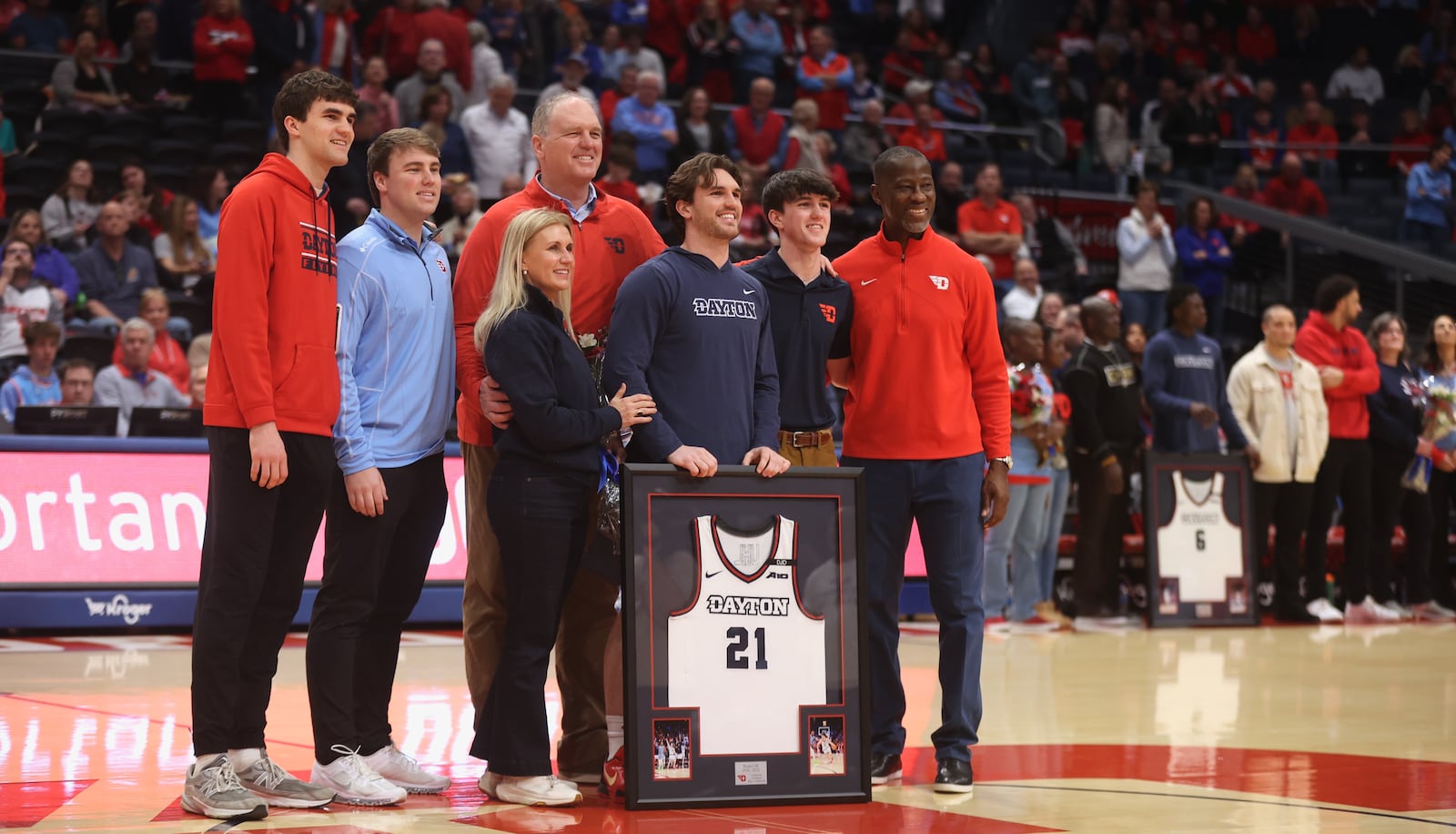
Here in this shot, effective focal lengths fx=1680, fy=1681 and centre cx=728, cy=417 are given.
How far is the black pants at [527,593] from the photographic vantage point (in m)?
5.12

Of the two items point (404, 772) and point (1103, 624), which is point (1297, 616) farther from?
point (404, 772)

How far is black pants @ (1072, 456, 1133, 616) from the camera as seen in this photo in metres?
11.1

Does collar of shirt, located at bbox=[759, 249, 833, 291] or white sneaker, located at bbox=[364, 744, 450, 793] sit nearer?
white sneaker, located at bbox=[364, 744, 450, 793]

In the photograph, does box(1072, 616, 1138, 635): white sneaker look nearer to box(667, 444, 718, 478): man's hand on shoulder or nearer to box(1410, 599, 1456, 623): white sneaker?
box(1410, 599, 1456, 623): white sneaker

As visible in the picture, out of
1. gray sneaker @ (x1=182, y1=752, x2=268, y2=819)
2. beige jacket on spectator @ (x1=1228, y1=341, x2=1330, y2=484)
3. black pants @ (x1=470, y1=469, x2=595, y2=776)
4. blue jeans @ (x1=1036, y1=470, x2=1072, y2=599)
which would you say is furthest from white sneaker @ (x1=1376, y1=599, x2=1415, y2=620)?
gray sneaker @ (x1=182, y1=752, x2=268, y2=819)

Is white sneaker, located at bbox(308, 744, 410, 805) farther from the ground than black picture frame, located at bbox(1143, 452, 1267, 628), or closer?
closer

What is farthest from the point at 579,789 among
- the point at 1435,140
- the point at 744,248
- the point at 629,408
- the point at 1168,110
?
the point at 1435,140

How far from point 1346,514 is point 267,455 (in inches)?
361

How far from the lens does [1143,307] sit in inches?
609

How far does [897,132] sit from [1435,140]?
725 cm

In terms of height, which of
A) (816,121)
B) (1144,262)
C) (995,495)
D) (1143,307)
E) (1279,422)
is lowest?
(995,495)

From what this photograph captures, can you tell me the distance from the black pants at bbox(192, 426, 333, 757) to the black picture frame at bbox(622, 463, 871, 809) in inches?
38.2

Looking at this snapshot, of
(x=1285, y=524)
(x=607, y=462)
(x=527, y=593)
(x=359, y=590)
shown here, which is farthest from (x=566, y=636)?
(x=1285, y=524)

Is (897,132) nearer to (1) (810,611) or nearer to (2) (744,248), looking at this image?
(2) (744,248)
